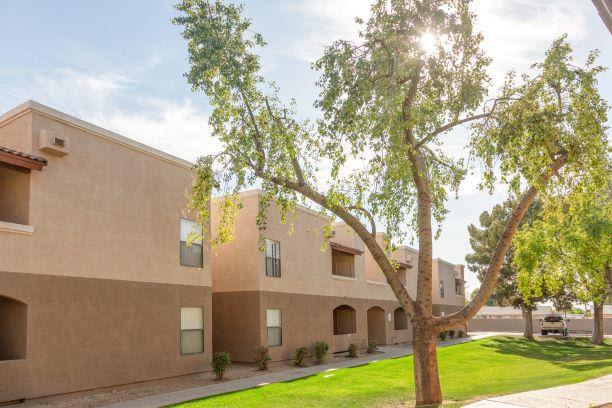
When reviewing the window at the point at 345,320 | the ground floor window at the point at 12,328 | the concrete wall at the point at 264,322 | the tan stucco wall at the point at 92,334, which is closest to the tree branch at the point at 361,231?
the tan stucco wall at the point at 92,334

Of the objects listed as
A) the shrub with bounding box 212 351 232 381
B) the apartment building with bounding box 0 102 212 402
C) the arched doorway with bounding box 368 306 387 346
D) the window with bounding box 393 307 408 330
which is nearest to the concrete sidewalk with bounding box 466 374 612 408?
the shrub with bounding box 212 351 232 381

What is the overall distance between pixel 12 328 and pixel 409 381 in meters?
12.2

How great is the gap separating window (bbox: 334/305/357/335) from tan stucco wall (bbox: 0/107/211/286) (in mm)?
14185

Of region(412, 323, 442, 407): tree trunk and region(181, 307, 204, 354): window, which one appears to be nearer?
region(412, 323, 442, 407): tree trunk

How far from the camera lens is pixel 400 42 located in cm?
1191

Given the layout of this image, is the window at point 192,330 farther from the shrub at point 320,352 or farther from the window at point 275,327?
the shrub at point 320,352

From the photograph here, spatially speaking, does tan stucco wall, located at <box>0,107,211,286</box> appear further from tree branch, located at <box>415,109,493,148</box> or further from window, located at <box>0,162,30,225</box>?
tree branch, located at <box>415,109,493,148</box>

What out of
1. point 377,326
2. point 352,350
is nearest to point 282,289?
point 352,350

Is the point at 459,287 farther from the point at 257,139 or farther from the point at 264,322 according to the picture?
the point at 257,139

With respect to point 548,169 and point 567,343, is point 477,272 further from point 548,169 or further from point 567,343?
point 548,169

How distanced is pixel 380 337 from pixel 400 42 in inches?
1132

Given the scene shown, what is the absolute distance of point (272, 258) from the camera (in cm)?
2508

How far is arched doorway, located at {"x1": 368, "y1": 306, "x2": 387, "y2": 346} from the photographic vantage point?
37.8m

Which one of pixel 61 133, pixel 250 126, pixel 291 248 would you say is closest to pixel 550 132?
pixel 250 126
